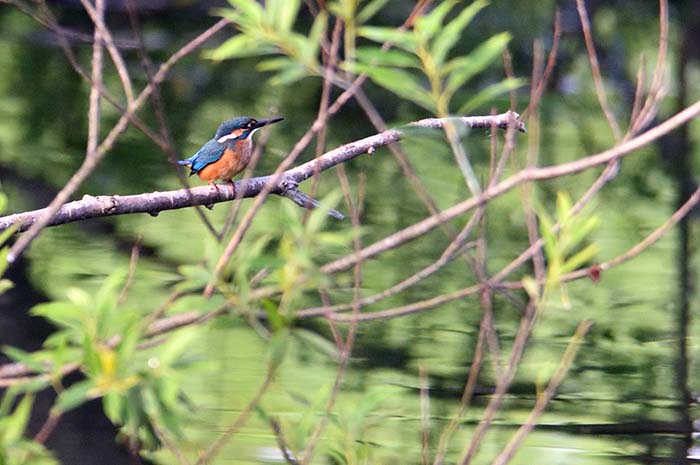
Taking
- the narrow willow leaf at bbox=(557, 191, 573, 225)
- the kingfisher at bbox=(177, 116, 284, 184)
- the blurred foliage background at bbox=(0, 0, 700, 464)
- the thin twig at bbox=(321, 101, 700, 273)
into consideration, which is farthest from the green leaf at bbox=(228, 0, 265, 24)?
the kingfisher at bbox=(177, 116, 284, 184)

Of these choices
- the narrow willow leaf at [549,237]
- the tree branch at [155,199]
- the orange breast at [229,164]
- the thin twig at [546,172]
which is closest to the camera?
the thin twig at [546,172]

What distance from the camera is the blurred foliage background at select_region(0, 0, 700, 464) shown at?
1214 millimetres

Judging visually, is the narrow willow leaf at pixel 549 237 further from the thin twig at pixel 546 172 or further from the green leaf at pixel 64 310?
the green leaf at pixel 64 310

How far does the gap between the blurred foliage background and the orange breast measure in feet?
0.93

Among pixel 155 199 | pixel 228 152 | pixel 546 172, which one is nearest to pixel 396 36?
pixel 546 172

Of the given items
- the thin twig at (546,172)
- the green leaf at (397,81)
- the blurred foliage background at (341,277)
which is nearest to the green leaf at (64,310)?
the blurred foliage background at (341,277)

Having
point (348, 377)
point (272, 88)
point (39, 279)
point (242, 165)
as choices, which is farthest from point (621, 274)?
point (272, 88)

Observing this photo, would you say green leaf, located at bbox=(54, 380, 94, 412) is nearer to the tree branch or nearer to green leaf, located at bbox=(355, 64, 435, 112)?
green leaf, located at bbox=(355, 64, 435, 112)

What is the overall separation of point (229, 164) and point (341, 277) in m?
0.55

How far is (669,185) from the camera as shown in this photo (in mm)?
5910

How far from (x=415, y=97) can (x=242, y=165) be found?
1234 mm

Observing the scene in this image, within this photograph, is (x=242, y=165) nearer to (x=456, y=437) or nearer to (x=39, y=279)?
(x=456, y=437)

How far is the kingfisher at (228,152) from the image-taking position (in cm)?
237

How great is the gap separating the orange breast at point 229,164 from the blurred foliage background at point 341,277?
0.28 meters
